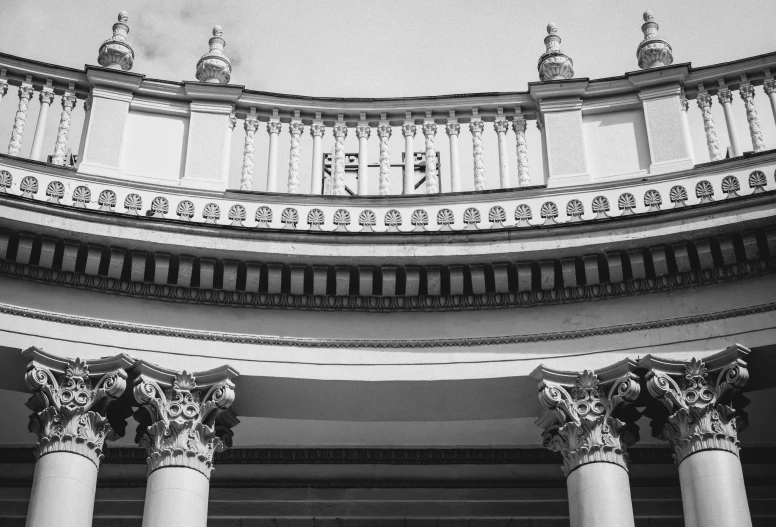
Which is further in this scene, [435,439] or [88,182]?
[435,439]

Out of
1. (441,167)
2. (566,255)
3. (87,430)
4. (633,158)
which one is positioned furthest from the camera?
(441,167)

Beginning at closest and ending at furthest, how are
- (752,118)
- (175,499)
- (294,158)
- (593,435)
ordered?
(175,499), (593,435), (752,118), (294,158)

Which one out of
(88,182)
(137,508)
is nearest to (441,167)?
(88,182)

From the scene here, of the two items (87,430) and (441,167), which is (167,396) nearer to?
(87,430)

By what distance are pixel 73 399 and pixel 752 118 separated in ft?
37.6

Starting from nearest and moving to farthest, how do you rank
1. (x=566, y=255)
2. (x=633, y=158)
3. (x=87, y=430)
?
(x=87, y=430), (x=566, y=255), (x=633, y=158)

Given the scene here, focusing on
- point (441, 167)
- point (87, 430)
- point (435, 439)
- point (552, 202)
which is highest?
point (441, 167)

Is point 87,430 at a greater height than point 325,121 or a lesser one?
lesser

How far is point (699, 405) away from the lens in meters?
20.3

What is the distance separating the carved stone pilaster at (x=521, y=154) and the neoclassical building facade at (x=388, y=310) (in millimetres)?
85

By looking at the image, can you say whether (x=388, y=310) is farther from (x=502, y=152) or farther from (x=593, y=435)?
(x=593, y=435)

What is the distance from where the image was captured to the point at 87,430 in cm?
2012

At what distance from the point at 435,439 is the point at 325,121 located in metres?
5.76

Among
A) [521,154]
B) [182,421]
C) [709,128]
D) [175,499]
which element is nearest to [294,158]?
[521,154]
